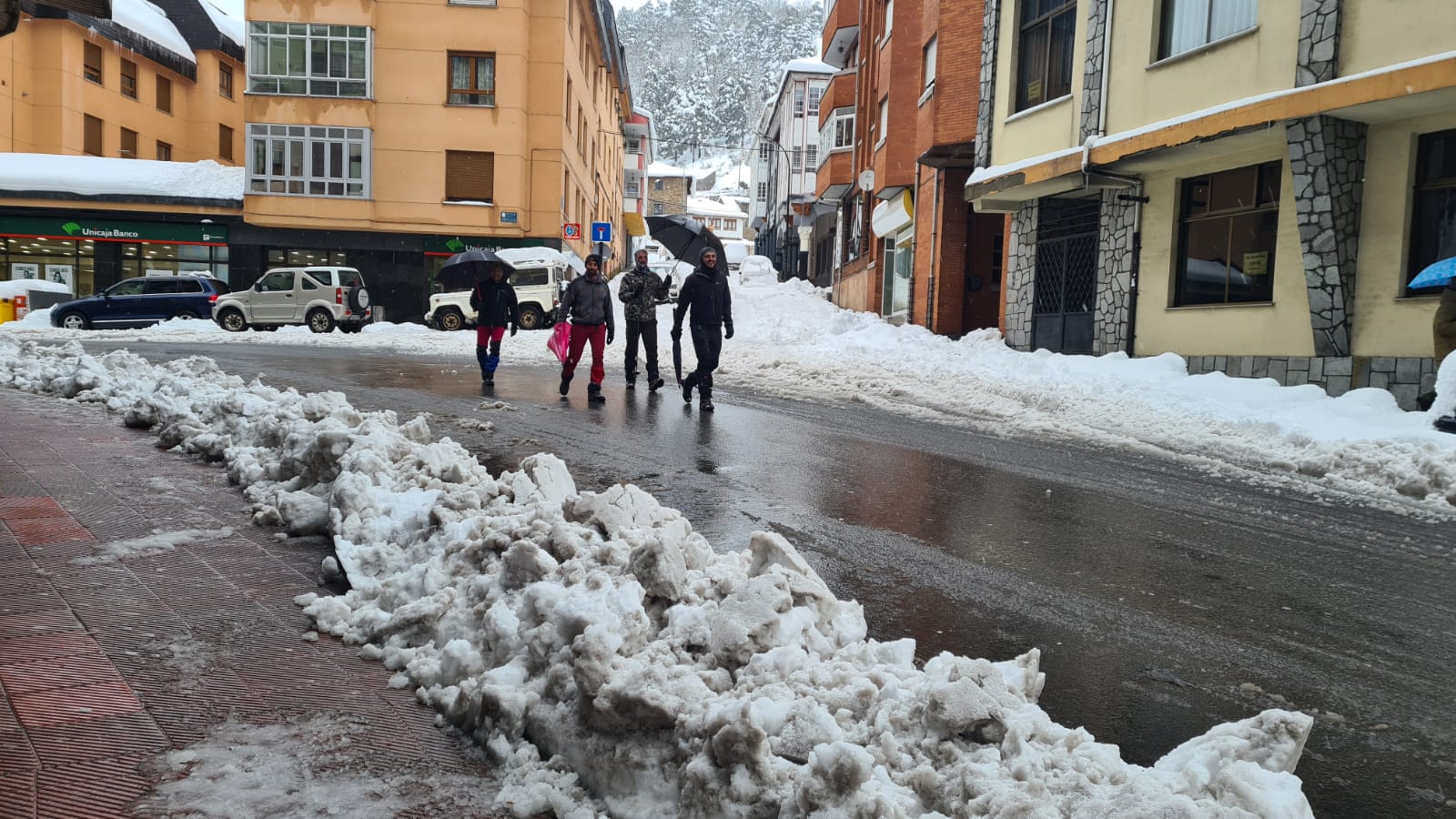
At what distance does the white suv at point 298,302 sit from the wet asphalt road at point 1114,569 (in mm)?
19507

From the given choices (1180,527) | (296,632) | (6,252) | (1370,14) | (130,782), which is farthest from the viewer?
(6,252)

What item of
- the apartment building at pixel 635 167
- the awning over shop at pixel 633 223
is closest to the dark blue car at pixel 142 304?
the awning over shop at pixel 633 223

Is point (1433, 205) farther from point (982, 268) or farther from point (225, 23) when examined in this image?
point (225, 23)

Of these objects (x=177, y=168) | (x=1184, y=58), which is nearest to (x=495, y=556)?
(x=1184, y=58)

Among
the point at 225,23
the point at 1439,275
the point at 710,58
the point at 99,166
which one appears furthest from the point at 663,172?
the point at 1439,275

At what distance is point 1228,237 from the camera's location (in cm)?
1415

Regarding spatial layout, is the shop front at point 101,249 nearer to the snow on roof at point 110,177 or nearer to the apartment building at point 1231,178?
the snow on roof at point 110,177

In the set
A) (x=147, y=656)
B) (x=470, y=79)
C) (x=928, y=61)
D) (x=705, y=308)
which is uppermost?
(x=470, y=79)

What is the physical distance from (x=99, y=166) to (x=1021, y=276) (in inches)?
1296

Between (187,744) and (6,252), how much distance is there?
40506 millimetres

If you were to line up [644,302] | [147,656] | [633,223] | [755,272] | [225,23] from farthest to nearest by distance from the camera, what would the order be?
1. [633,223]
2. [755,272]
3. [225,23]
4. [644,302]
5. [147,656]

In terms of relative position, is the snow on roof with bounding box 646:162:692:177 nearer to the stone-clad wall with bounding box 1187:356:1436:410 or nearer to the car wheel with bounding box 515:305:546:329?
the car wheel with bounding box 515:305:546:329

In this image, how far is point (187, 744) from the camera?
279 cm

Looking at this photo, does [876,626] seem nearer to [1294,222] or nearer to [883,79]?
[1294,222]
